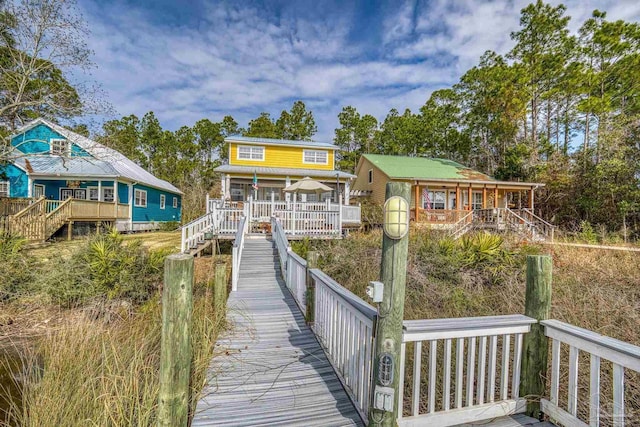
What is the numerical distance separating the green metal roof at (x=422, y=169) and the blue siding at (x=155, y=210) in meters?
16.3

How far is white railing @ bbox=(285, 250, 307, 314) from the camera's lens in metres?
5.47

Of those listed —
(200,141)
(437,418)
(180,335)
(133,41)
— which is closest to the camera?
(180,335)

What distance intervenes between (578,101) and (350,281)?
27.0m

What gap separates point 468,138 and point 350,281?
27.9 m

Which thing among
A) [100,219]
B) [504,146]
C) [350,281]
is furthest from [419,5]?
[504,146]

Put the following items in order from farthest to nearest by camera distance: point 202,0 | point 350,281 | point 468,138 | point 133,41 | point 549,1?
point 468,138 < point 549,1 < point 133,41 < point 202,0 < point 350,281

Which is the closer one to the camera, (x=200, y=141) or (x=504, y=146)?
(x=504, y=146)

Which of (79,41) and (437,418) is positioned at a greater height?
(79,41)

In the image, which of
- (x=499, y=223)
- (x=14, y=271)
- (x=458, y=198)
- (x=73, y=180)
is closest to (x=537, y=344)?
(x=14, y=271)

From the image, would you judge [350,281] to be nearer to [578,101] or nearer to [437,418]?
[437,418]

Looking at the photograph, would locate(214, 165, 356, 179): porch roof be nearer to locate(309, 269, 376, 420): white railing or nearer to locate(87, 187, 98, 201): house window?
locate(87, 187, 98, 201): house window

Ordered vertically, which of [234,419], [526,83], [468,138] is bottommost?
[234,419]

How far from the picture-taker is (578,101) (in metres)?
22.6

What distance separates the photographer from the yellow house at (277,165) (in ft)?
57.3
